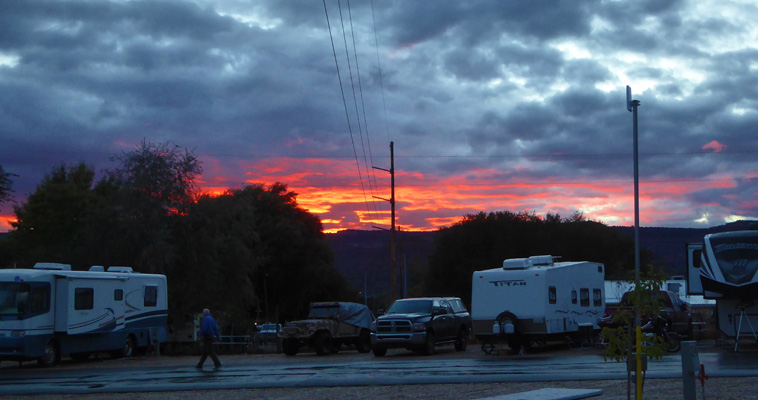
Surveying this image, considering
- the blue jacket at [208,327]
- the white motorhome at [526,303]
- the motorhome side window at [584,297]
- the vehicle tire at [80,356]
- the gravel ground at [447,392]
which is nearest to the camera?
the gravel ground at [447,392]

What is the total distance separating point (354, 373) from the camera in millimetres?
19578

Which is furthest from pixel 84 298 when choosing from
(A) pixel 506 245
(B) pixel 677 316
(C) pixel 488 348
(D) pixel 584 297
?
(A) pixel 506 245

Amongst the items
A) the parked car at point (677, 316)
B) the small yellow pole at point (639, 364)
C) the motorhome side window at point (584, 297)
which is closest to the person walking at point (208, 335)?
the motorhome side window at point (584, 297)

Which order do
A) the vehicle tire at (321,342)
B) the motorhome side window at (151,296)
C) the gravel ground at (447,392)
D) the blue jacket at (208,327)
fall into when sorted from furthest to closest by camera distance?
the motorhome side window at (151,296), the vehicle tire at (321,342), the blue jacket at (208,327), the gravel ground at (447,392)

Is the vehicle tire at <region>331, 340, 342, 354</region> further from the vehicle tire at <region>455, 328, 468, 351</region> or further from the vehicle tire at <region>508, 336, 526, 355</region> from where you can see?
the vehicle tire at <region>508, 336, 526, 355</region>

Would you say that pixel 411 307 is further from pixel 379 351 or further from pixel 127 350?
pixel 127 350

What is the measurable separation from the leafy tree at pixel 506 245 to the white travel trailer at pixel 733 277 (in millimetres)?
44269

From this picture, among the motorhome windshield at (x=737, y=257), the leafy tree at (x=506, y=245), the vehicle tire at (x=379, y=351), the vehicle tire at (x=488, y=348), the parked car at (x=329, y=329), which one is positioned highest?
the leafy tree at (x=506, y=245)

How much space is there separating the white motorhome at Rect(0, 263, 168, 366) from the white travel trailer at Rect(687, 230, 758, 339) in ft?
63.5

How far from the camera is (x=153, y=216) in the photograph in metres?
40.7

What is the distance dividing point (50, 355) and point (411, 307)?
11.6 m

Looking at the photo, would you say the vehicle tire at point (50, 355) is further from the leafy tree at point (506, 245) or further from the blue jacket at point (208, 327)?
the leafy tree at point (506, 245)

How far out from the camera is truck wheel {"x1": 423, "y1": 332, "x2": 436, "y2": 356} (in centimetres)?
2731

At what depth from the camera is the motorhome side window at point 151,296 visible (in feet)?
104
